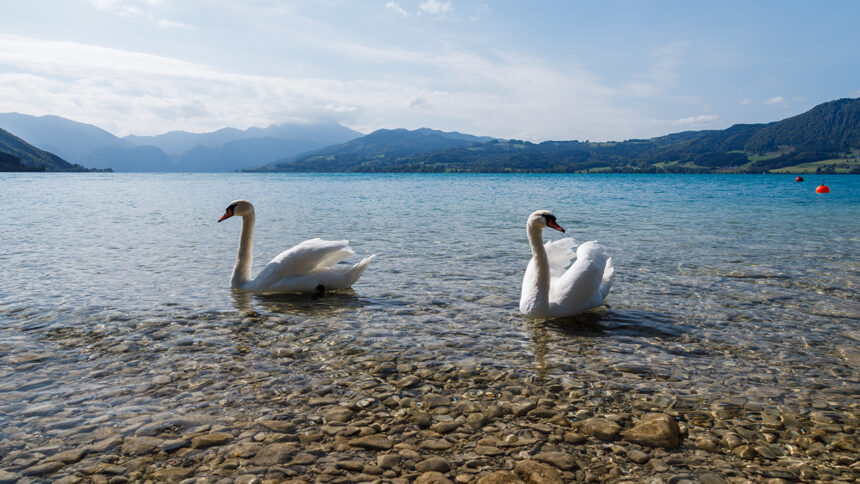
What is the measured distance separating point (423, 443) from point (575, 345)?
3.31 metres

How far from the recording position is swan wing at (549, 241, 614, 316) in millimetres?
8086

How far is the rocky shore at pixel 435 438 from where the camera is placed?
12.8 feet

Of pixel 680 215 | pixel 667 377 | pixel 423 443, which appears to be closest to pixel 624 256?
pixel 667 377

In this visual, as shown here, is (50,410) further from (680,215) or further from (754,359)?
(680,215)

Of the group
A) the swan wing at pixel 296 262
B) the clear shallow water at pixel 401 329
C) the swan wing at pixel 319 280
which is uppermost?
the swan wing at pixel 296 262

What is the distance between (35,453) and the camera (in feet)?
13.2

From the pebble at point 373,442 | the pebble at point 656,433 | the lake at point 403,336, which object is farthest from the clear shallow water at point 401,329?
Result: the pebble at point 373,442

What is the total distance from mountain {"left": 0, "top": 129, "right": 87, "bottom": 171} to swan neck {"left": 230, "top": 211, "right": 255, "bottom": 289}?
188 metres

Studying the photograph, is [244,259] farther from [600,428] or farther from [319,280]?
[600,428]

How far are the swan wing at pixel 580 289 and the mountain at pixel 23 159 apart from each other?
194 metres

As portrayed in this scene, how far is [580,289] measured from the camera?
809 centimetres

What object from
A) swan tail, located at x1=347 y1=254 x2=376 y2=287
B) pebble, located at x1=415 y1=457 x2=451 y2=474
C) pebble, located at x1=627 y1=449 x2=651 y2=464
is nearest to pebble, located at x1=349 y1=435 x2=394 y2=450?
pebble, located at x1=415 y1=457 x2=451 y2=474

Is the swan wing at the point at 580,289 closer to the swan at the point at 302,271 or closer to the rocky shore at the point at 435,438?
the rocky shore at the point at 435,438

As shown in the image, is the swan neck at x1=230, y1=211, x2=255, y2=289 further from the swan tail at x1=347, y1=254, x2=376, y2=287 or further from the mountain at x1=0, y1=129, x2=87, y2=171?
the mountain at x1=0, y1=129, x2=87, y2=171
